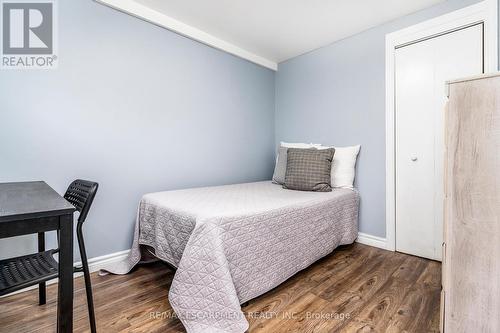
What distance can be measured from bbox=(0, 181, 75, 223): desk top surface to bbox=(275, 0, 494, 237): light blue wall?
249 centimetres

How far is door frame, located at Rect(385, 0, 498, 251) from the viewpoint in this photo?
1814 mm

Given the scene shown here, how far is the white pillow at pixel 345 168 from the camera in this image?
2.54m

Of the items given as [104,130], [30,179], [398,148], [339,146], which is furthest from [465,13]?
[30,179]

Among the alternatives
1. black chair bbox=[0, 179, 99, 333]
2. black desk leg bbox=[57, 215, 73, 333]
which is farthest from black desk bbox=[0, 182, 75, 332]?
black chair bbox=[0, 179, 99, 333]

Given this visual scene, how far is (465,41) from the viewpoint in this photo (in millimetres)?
1941

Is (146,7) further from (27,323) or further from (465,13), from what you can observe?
(465,13)

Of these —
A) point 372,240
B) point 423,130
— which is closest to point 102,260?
point 372,240

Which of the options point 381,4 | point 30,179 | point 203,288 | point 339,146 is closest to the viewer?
point 203,288

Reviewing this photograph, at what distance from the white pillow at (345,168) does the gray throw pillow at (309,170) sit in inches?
6.0

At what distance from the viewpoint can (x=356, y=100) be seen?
258 cm

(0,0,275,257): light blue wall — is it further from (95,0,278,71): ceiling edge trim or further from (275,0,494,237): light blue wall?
(275,0,494,237): light blue wall

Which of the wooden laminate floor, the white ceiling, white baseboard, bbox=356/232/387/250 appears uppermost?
the white ceiling

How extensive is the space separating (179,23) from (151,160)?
133 centimetres

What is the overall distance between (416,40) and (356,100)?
690 millimetres
